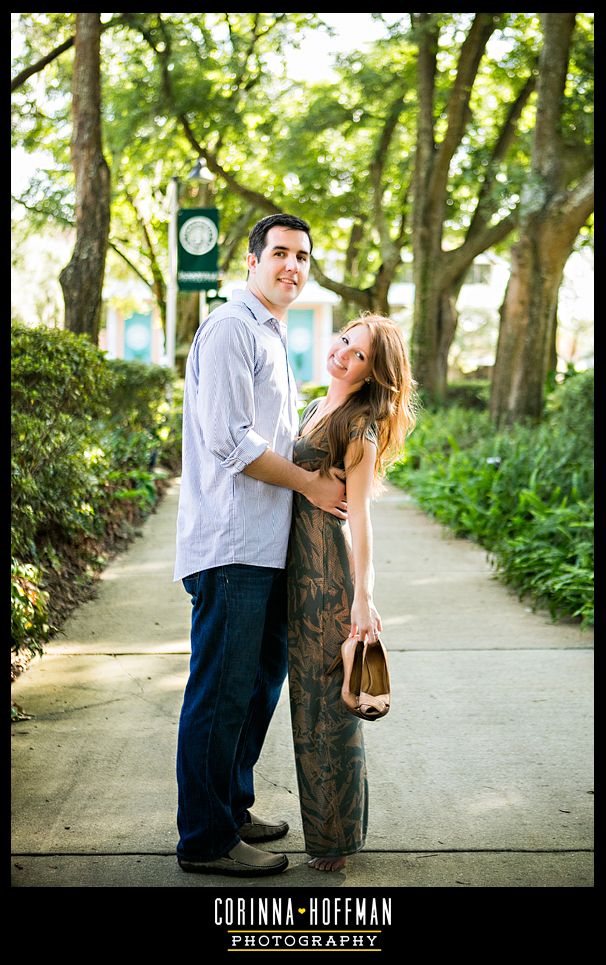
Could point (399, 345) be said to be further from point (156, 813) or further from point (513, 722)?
point (513, 722)

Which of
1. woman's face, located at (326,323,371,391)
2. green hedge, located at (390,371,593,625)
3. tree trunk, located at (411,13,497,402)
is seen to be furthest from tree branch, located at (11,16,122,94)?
woman's face, located at (326,323,371,391)

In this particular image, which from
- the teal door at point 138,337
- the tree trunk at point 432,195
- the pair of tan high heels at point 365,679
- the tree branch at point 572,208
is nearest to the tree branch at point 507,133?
the tree trunk at point 432,195

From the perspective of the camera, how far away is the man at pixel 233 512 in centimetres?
321

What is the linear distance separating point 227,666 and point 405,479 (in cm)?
1041

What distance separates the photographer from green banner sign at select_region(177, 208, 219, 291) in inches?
682

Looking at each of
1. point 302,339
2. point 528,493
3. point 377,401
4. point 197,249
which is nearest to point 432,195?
point 197,249

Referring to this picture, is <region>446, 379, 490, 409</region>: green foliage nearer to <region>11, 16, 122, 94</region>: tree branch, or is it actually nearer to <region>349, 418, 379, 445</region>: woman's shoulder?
<region>11, 16, 122, 94</region>: tree branch

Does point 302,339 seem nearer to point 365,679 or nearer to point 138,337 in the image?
point 138,337

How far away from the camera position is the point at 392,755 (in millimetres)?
4527

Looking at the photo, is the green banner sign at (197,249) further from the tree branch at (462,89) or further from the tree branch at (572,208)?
the tree branch at (572,208)

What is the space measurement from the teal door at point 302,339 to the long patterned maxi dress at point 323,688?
45546 mm

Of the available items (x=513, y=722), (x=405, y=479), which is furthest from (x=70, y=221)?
(x=513, y=722)

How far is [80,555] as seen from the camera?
771 centimetres

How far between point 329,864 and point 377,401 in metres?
1.46
